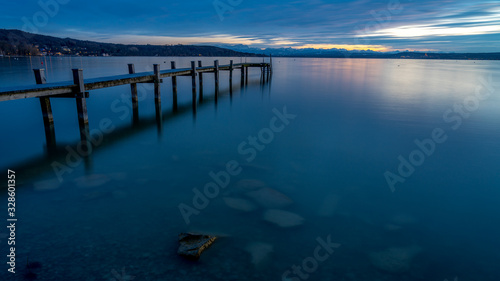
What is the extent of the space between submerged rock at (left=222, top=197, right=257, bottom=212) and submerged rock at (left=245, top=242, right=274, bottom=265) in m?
1.32

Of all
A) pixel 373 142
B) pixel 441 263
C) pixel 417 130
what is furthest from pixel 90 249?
pixel 417 130

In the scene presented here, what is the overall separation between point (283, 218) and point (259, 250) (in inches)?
51.6

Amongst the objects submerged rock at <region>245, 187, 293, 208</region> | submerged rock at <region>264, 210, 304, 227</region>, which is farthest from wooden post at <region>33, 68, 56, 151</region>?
submerged rock at <region>264, 210, 304, 227</region>

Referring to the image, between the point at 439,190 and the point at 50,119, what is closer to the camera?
the point at 439,190

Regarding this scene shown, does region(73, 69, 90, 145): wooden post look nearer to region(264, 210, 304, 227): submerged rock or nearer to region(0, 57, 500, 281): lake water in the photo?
region(0, 57, 500, 281): lake water

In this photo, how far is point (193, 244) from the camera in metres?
5.59

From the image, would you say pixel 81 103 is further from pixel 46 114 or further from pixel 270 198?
pixel 270 198

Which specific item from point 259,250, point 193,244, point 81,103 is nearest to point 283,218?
point 259,250

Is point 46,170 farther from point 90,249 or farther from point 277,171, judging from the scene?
point 277,171

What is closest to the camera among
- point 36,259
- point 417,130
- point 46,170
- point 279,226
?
point 36,259

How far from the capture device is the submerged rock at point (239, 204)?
23.8 ft

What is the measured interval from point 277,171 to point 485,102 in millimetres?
23893

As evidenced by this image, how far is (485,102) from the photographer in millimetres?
24328

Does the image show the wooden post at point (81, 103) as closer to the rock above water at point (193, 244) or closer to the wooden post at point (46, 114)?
the wooden post at point (46, 114)
